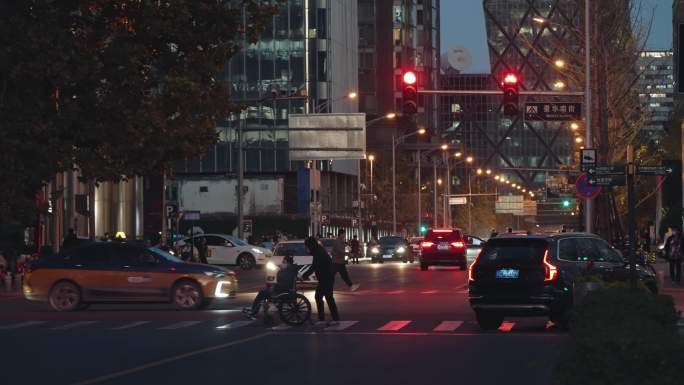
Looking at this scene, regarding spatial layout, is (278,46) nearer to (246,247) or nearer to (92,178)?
(246,247)

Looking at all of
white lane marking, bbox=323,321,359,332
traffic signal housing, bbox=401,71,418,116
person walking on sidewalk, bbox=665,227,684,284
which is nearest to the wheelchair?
white lane marking, bbox=323,321,359,332

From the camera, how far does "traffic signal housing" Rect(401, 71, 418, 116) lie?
3616 cm

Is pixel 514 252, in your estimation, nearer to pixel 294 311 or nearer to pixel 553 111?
pixel 294 311

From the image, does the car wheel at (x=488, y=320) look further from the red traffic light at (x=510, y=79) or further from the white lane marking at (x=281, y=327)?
the red traffic light at (x=510, y=79)

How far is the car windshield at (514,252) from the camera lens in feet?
80.6

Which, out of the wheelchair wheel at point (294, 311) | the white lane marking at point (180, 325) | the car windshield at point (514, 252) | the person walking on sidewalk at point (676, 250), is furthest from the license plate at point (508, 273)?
the person walking on sidewalk at point (676, 250)

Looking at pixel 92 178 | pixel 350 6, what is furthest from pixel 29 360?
pixel 350 6

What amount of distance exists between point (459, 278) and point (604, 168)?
72.8 feet

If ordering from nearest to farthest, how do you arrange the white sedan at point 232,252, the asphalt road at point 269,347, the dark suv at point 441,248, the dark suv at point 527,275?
the asphalt road at point 269,347, the dark suv at point 527,275, the dark suv at point 441,248, the white sedan at point 232,252

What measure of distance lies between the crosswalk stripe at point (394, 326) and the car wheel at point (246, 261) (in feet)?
121

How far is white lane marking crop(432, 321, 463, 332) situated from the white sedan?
122ft

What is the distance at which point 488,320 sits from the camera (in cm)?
2527

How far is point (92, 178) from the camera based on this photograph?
132ft

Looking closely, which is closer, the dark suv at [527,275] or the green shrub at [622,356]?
the green shrub at [622,356]
